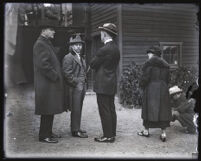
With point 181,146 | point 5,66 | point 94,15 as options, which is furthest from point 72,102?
point 94,15

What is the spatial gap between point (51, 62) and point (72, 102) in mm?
996

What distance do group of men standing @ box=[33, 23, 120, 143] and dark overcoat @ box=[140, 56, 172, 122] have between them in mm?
645

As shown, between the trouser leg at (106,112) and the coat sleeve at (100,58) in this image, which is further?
the trouser leg at (106,112)

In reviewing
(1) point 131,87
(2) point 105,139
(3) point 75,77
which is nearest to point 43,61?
(3) point 75,77

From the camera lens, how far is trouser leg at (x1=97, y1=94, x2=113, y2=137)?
6.05m

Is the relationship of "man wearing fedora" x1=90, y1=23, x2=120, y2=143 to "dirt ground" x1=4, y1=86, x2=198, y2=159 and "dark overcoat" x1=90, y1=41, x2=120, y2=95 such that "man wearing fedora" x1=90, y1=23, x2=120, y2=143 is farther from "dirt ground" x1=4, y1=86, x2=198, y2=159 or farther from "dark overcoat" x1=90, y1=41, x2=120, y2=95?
"dirt ground" x1=4, y1=86, x2=198, y2=159

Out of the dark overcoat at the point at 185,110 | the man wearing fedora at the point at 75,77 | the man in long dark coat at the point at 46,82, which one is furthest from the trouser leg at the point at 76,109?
the dark overcoat at the point at 185,110

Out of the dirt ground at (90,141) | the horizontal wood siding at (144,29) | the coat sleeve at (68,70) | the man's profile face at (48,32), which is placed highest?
the horizontal wood siding at (144,29)

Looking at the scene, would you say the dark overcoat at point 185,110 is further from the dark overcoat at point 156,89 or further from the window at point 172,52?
the window at point 172,52

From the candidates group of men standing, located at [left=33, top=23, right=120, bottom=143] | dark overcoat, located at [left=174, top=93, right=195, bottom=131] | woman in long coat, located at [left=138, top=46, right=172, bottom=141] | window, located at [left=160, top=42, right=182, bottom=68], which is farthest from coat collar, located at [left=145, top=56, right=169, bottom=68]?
window, located at [left=160, top=42, right=182, bottom=68]

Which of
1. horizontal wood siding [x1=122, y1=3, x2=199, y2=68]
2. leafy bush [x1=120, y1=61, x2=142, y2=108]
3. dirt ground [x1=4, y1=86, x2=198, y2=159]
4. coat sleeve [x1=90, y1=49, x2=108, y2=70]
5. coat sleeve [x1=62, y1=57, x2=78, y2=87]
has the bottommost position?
dirt ground [x1=4, y1=86, x2=198, y2=159]

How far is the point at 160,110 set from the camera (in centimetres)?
625

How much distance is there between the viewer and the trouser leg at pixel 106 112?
19.8 feet

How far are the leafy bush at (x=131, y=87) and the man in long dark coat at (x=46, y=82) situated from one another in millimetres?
3283
